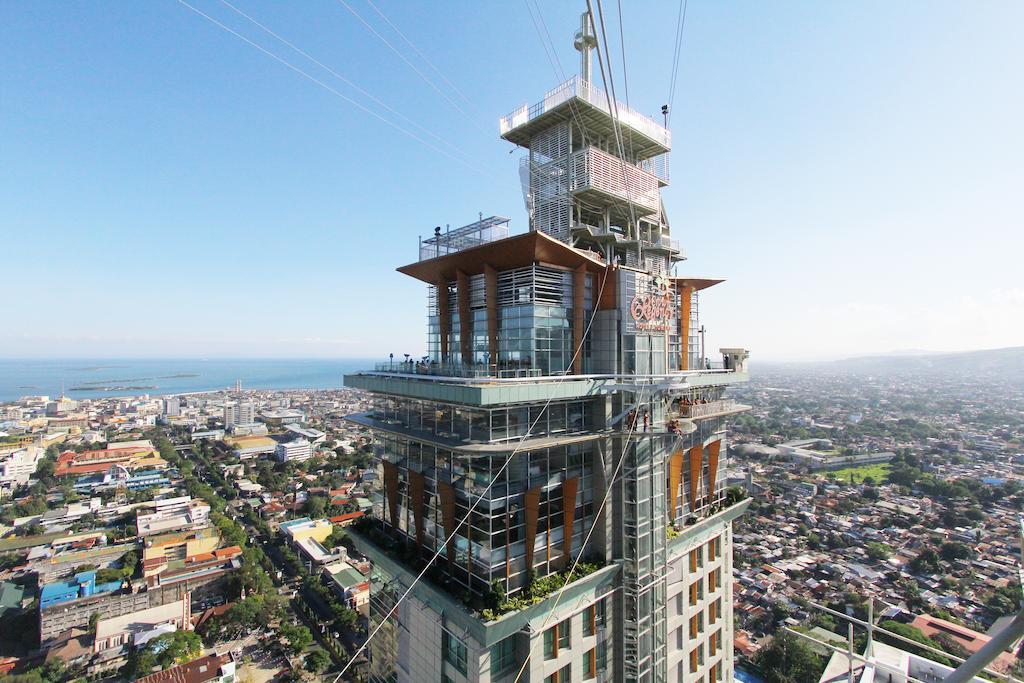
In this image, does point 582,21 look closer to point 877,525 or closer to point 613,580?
point 613,580

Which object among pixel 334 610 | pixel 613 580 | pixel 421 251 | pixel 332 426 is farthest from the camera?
pixel 332 426

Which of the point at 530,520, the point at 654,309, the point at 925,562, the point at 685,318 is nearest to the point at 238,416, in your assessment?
the point at 685,318

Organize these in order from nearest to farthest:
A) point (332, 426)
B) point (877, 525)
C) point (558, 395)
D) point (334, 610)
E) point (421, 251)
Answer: point (558, 395)
point (421, 251)
point (334, 610)
point (877, 525)
point (332, 426)

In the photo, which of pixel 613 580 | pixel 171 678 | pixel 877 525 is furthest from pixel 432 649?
pixel 877 525

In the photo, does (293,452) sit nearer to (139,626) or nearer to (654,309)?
(139,626)

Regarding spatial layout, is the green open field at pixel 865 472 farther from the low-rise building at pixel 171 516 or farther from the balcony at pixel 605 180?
the low-rise building at pixel 171 516
